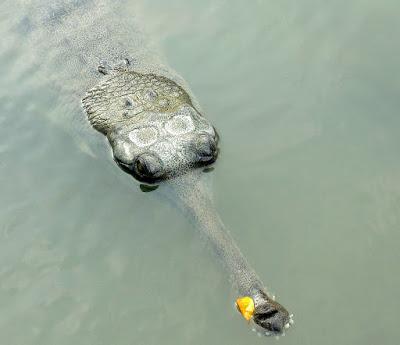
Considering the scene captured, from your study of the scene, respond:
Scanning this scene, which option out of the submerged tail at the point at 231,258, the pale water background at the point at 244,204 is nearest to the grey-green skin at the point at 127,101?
the submerged tail at the point at 231,258

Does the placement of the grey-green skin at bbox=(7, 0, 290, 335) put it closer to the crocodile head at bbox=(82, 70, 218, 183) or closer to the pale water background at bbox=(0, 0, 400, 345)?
the crocodile head at bbox=(82, 70, 218, 183)

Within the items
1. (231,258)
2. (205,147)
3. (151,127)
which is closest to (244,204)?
(205,147)

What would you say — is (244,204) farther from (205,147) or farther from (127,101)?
(127,101)

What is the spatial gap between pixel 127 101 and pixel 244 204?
6.09 ft

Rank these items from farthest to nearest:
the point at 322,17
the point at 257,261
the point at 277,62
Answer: the point at 322,17
the point at 277,62
the point at 257,261

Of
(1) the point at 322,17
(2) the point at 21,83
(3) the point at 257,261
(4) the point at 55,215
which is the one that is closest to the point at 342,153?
(3) the point at 257,261

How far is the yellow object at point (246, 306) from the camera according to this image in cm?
399

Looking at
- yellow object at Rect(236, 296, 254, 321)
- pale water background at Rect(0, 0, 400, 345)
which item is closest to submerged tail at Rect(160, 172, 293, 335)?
yellow object at Rect(236, 296, 254, 321)

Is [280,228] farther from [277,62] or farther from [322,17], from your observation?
[322,17]

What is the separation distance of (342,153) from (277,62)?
5.43ft

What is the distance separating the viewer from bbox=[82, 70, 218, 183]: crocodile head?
517cm

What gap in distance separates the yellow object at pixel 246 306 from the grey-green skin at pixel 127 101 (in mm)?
44

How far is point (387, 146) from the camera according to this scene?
214 inches

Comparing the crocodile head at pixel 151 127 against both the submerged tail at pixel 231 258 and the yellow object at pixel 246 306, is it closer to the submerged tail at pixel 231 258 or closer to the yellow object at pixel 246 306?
the submerged tail at pixel 231 258
